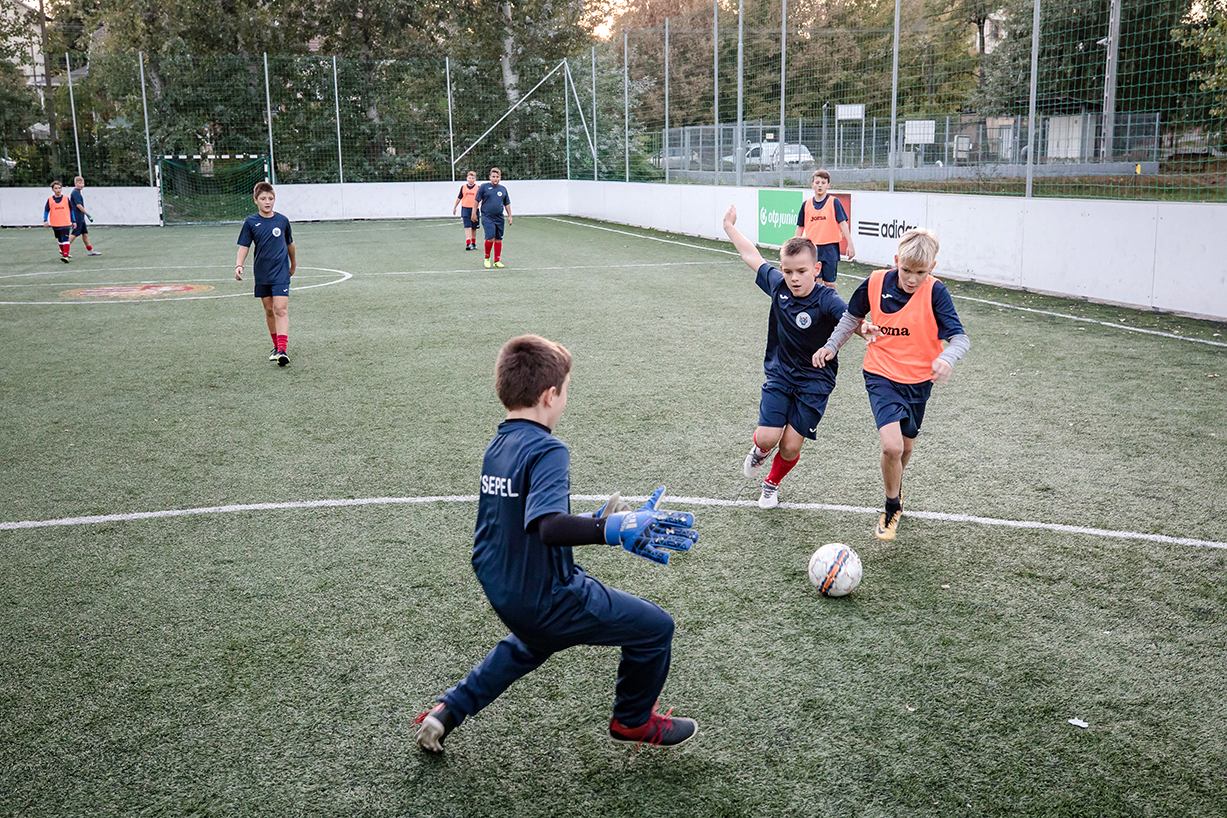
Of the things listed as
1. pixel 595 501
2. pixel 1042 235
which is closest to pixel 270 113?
pixel 1042 235

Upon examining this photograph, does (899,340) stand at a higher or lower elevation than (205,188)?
lower

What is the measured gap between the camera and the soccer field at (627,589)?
3.40 metres

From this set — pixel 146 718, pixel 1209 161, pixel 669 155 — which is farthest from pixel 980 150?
pixel 146 718

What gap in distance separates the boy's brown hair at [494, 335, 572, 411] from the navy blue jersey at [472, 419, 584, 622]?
0.08 meters

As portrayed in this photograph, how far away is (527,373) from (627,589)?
205 centimetres

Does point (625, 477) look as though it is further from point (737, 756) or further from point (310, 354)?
point (310, 354)

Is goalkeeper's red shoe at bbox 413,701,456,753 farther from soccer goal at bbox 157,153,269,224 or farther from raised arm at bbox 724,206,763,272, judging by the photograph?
soccer goal at bbox 157,153,269,224

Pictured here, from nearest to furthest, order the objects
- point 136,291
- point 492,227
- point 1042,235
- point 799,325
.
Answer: point 799,325 < point 1042,235 < point 136,291 < point 492,227

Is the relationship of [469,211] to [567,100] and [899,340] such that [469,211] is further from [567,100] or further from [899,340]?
[899,340]

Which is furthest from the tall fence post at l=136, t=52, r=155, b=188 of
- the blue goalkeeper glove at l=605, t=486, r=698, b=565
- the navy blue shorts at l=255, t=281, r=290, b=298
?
the blue goalkeeper glove at l=605, t=486, r=698, b=565

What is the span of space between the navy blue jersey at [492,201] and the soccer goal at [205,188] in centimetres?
1684

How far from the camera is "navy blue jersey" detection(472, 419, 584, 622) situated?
3.01 m

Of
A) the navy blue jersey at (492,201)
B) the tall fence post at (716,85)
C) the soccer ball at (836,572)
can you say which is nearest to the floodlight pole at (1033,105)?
the tall fence post at (716,85)

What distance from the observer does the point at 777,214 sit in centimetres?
2067
